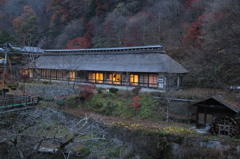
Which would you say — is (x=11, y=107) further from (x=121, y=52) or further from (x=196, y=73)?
(x=196, y=73)

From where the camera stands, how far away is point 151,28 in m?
36.5

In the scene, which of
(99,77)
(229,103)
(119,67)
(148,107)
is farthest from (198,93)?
(99,77)

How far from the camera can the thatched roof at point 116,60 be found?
24.1 metres

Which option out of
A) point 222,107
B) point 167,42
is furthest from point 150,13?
point 222,107

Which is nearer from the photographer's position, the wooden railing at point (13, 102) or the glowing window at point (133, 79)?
the wooden railing at point (13, 102)

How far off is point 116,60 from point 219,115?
54.7 feet

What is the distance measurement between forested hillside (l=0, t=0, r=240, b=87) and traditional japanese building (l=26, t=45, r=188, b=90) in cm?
371

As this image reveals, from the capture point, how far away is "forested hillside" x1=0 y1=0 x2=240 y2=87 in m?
22.5

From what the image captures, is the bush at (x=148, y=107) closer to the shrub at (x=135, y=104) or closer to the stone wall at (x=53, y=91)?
the shrub at (x=135, y=104)

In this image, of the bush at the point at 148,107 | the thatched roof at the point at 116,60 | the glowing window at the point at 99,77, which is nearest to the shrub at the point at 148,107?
the bush at the point at 148,107

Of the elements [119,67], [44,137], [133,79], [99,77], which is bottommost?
[44,137]

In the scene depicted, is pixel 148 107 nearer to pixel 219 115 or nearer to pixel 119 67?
pixel 219 115

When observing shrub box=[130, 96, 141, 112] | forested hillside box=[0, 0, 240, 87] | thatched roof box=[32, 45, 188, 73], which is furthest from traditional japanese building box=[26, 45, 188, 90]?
shrub box=[130, 96, 141, 112]

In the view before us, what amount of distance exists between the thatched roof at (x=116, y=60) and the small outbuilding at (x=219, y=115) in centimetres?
818
